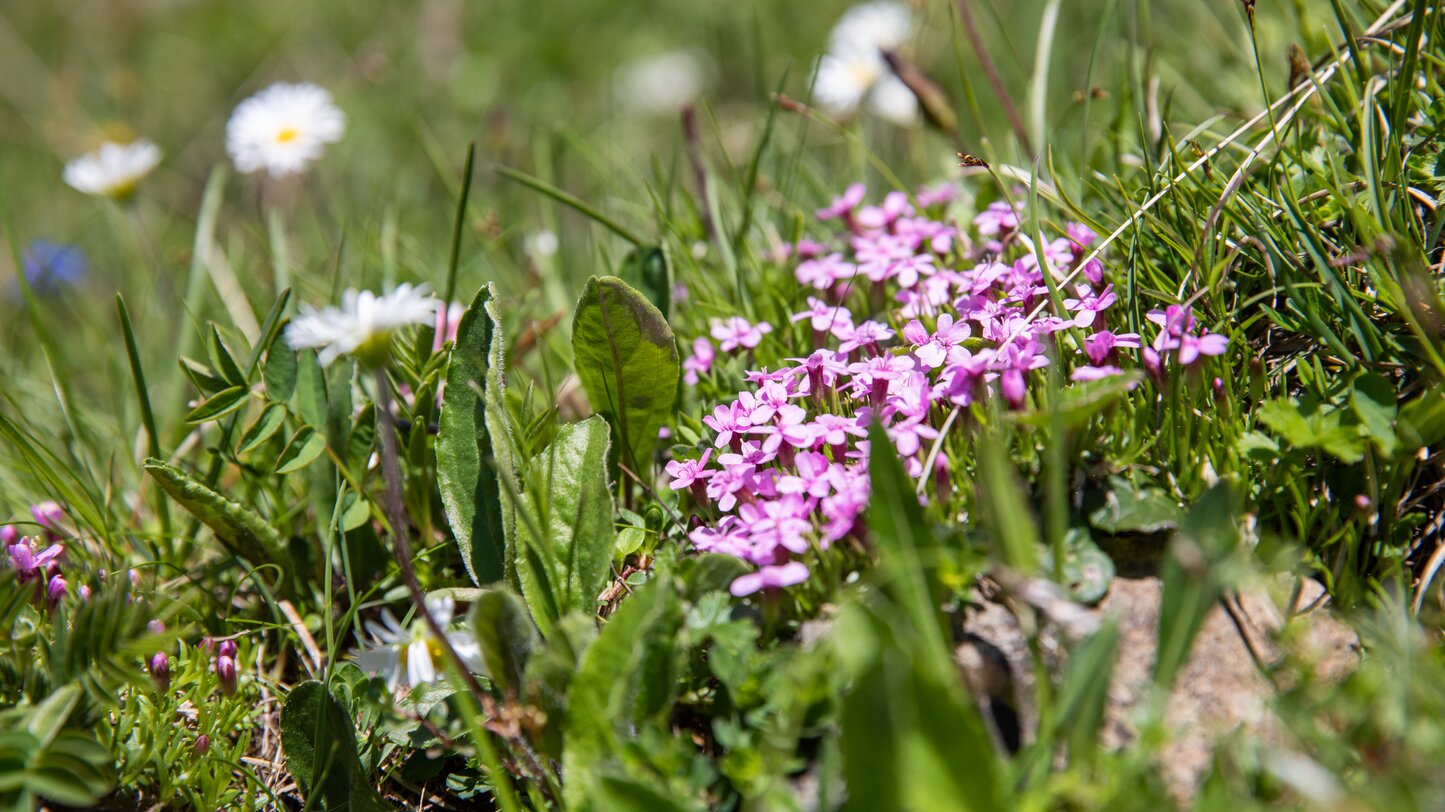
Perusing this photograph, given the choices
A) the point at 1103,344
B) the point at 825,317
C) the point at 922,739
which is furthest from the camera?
the point at 825,317

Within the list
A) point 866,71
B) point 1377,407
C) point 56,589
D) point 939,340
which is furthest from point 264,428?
point 866,71

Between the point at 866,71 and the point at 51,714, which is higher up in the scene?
the point at 866,71

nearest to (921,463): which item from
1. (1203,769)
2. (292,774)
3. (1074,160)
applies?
(1203,769)

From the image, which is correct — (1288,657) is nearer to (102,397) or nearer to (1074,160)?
(1074,160)

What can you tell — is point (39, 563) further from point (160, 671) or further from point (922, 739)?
point (922, 739)

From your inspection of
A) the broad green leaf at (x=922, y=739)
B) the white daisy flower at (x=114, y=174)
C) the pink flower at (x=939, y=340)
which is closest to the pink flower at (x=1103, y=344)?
the pink flower at (x=939, y=340)

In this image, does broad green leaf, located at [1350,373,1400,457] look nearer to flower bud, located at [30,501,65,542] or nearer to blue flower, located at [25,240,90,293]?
flower bud, located at [30,501,65,542]
